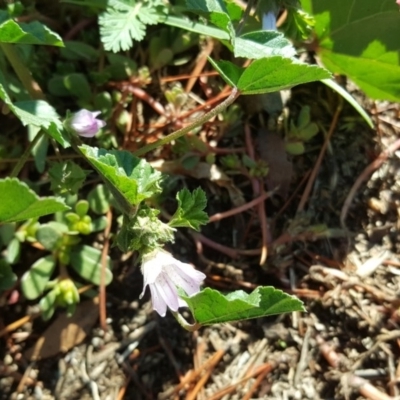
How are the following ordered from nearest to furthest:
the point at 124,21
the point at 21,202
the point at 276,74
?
the point at 21,202
the point at 276,74
the point at 124,21

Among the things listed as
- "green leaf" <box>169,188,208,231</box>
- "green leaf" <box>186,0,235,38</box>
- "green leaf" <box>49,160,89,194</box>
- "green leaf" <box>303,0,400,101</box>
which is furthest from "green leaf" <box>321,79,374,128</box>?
"green leaf" <box>49,160,89,194</box>

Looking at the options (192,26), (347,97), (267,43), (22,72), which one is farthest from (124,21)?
(347,97)

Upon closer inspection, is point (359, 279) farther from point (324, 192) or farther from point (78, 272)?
point (78, 272)

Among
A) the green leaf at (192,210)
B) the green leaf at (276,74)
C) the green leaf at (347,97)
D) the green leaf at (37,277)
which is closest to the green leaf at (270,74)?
the green leaf at (276,74)

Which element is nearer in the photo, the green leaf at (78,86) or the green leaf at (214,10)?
the green leaf at (214,10)

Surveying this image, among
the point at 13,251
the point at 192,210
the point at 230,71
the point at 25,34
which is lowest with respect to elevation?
the point at 13,251

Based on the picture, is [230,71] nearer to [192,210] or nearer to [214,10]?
[214,10]

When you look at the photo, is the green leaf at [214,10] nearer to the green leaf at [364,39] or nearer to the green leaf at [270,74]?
the green leaf at [270,74]
